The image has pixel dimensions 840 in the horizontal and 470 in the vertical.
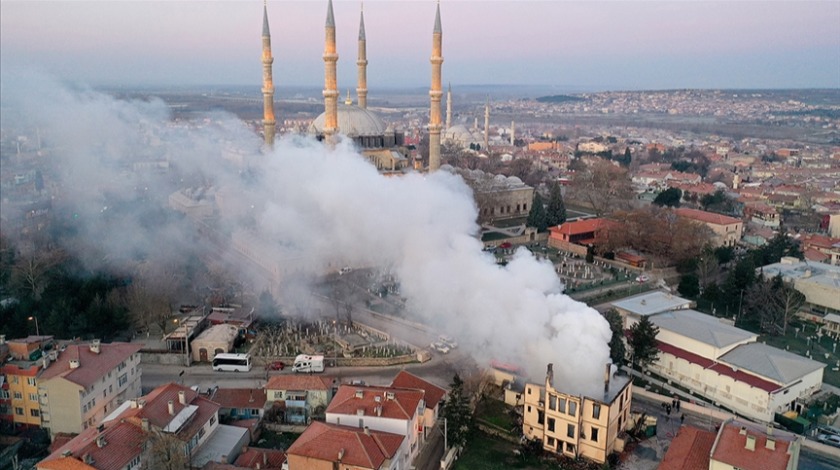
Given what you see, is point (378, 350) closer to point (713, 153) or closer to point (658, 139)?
point (713, 153)

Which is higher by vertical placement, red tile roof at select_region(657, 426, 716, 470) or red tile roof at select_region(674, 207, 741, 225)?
red tile roof at select_region(674, 207, 741, 225)

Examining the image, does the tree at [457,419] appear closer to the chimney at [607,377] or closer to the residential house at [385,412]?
the residential house at [385,412]

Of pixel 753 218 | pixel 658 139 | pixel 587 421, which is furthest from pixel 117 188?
pixel 658 139

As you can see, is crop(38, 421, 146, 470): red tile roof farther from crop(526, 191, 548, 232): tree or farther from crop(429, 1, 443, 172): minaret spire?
crop(526, 191, 548, 232): tree

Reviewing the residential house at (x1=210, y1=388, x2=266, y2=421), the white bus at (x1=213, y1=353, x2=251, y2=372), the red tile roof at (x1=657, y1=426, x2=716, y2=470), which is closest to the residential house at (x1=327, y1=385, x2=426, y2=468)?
the residential house at (x1=210, y1=388, x2=266, y2=421)

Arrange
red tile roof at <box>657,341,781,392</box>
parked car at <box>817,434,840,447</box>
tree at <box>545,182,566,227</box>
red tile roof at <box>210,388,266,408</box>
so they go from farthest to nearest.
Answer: tree at <box>545,182,566,227</box> → red tile roof at <box>657,341,781,392</box> → red tile roof at <box>210,388,266,408</box> → parked car at <box>817,434,840,447</box>

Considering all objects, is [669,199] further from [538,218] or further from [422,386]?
[422,386]

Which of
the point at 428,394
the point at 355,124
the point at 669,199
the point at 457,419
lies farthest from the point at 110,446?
the point at 669,199
